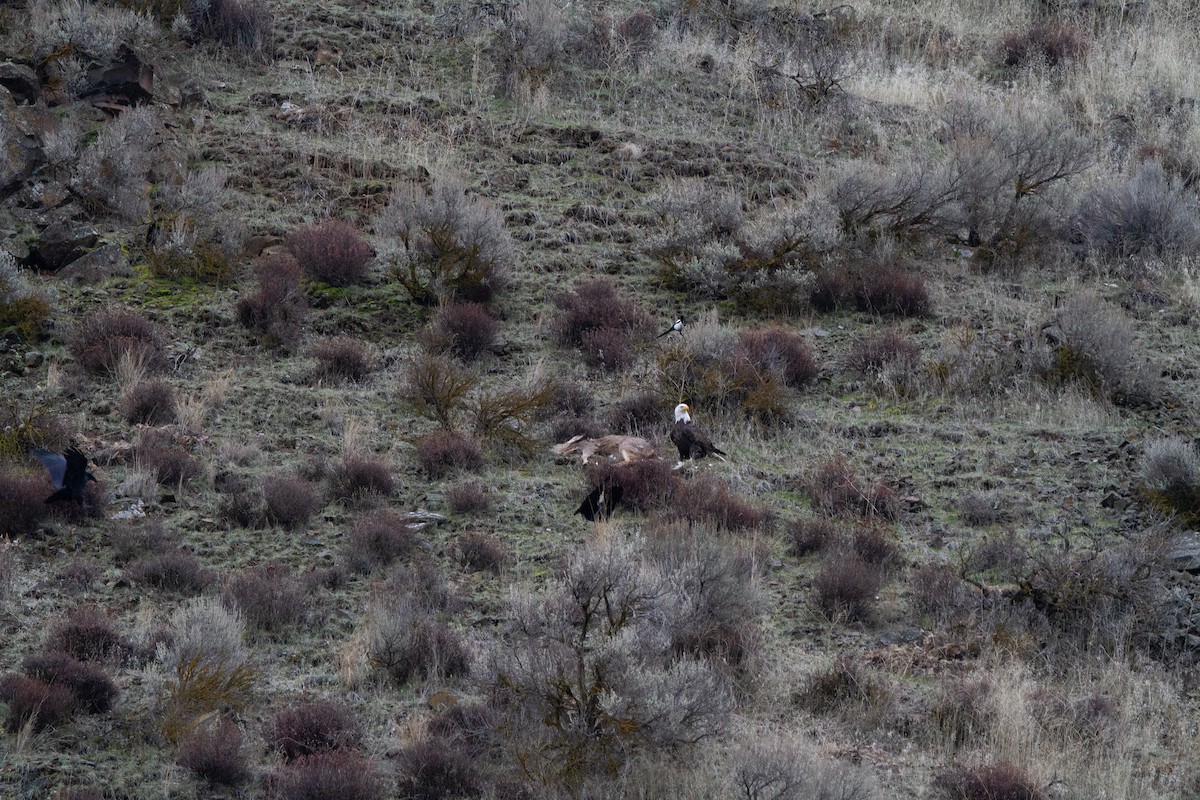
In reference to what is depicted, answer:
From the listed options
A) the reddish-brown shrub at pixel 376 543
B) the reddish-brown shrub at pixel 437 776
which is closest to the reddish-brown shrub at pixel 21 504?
the reddish-brown shrub at pixel 376 543

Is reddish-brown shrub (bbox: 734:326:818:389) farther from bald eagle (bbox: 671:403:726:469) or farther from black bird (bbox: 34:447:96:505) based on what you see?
black bird (bbox: 34:447:96:505)

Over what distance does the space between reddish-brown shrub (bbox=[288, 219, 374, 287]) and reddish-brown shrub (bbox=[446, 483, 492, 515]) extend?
400 centimetres

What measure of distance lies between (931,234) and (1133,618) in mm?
7331

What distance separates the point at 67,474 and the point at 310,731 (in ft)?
9.12

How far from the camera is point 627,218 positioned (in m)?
14.1

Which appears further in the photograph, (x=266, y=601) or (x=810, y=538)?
(x=810, y=538)

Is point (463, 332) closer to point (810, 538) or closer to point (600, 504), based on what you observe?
point (600, 504)

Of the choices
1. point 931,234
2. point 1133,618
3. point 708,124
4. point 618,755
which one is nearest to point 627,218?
point 708,124

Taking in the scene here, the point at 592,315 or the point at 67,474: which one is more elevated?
the point at 67,474

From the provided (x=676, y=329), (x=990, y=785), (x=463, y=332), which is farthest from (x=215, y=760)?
(x=676, y=329)

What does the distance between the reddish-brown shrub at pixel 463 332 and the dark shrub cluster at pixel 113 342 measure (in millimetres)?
2408

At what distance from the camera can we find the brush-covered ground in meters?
6.45

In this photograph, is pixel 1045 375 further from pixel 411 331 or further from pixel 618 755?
pixel 618 755

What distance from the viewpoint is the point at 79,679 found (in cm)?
638
